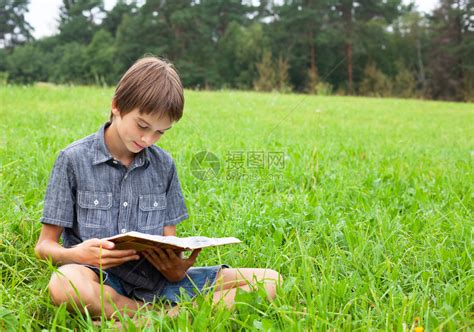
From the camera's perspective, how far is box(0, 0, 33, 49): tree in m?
27.9

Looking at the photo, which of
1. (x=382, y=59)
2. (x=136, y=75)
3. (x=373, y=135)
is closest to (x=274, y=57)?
(x=382, y=59)

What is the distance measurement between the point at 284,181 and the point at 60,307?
1.86 metres

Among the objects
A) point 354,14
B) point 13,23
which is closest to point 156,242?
point 354,14

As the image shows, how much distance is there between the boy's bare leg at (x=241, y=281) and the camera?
1.60 meters

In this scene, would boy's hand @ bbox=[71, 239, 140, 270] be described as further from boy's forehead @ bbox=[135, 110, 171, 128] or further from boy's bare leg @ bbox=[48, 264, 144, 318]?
boy's forehead @ bbox=[135, 110, 171, 128]

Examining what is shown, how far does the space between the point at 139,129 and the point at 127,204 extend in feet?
0.94

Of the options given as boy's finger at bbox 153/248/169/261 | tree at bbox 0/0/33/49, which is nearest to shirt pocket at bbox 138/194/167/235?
boy's finger at bbox 153/248/169/261

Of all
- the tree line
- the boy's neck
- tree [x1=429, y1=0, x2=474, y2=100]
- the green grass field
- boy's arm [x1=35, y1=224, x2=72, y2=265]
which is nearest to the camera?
the green grass field

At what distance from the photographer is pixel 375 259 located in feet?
6.12

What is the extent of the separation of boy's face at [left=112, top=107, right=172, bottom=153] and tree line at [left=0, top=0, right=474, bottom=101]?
16.9 meters

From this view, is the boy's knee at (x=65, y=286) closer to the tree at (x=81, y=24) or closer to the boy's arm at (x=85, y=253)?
the boy's arm at (x=85, y=253)

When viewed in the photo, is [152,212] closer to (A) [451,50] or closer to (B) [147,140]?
(B) [147,140]

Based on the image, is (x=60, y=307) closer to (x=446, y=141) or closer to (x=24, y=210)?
(x=24, y=210)

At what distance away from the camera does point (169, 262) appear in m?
1.59
